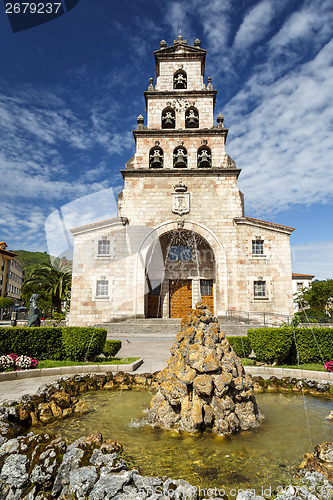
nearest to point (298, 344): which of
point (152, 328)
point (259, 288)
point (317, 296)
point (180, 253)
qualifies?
point (152, 328)

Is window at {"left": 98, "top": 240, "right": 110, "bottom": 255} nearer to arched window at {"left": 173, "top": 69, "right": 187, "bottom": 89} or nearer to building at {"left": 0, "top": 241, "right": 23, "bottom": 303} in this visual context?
arched window at {"left": 173, "top": 69, "right": 187, "bottom": 89}

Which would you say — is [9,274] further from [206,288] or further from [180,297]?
[206,288]

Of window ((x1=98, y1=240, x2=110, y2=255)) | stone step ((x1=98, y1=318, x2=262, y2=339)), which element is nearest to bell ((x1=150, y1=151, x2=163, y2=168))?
window ((x1=98, y1=240, x2=110, y2=255))

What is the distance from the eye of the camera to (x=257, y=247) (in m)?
22.5

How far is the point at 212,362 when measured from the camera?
5.43 metres

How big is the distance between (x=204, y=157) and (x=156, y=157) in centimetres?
368

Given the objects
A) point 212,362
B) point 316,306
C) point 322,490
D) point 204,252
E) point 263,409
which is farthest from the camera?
point 316,306

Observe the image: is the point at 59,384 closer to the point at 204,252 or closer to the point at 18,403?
the point at 18,403

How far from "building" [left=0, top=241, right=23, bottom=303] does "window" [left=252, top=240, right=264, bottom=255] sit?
4840cm

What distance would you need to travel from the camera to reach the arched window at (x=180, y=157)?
78.0 ft

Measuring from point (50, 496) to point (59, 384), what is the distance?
4078mm

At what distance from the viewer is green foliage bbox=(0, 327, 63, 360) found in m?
10.1

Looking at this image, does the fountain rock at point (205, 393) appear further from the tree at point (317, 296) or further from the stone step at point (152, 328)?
the tree at point (317, 296)

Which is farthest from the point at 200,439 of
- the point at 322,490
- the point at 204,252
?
the point at 204,252
